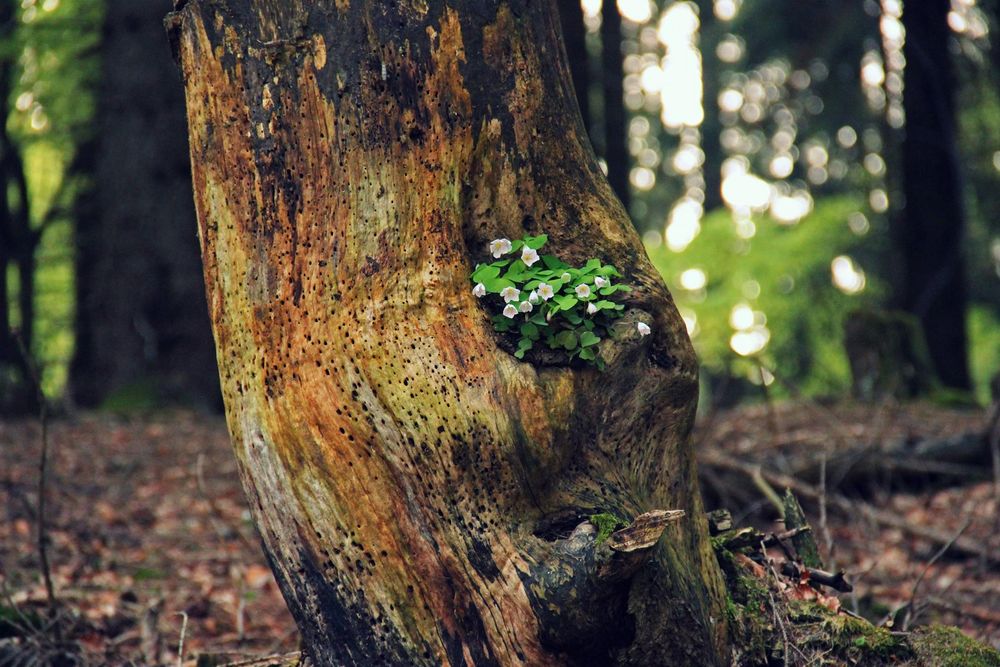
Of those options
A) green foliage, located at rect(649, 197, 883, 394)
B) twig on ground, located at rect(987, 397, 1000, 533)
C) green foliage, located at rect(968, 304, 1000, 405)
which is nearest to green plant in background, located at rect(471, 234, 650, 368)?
twig on ground, located at rect(987, 397, 1000, 533)

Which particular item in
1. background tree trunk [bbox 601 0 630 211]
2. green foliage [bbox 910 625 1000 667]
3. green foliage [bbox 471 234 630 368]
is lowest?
green foliage [bbox 910 625 1000 667]

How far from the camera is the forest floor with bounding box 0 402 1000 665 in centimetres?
400

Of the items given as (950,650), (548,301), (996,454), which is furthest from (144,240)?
(950,650)

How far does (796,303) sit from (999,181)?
3.45m

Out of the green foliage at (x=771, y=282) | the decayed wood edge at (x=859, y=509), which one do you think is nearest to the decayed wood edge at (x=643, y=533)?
the decayed wood edge at (x=859, y=509)

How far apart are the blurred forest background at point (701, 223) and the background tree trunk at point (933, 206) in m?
0.02

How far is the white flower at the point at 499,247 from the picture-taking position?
266 centimetres

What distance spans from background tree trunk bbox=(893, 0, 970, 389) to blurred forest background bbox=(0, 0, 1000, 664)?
27 mm

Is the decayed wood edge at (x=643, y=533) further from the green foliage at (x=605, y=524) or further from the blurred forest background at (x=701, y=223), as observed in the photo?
the blurred forest background at (x=701, y=223)

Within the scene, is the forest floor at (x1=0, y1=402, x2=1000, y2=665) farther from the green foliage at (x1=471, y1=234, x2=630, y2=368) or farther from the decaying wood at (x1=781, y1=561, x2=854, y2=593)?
the green foliage at (x1=471, y1=234, x2=630, y2=368)

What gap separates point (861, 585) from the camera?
16.8ft

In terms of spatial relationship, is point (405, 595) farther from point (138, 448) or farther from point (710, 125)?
point (710, 125)

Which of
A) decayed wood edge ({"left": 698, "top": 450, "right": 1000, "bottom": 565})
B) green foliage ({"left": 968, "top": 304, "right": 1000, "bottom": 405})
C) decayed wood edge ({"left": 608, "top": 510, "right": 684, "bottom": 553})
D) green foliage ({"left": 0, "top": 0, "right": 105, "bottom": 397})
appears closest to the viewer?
decayed wood edge ({"left": 608, "top": 510, "right": 684, "bottom": 553})

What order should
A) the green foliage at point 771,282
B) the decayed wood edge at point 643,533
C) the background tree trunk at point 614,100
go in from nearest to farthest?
1. the decayed wood edge at point 643,533
2. the background tree trunk at point 614,100
3. the green foliage at point 771,282
